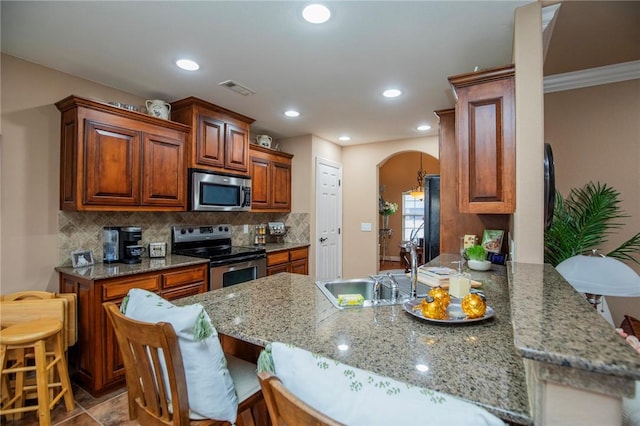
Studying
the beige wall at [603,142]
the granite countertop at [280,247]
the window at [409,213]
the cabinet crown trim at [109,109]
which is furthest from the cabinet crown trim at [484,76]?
the window at [409,213]

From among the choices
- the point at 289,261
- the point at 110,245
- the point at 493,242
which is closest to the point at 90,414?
the point at 110,245

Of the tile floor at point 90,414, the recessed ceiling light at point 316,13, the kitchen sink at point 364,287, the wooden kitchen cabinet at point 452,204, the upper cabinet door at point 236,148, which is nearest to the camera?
the recessed ceiling light at point 316,13

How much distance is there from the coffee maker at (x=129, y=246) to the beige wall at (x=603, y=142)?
12.5 feet

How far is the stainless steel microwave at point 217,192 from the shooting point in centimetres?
320

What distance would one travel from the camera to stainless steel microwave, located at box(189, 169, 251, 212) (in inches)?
126

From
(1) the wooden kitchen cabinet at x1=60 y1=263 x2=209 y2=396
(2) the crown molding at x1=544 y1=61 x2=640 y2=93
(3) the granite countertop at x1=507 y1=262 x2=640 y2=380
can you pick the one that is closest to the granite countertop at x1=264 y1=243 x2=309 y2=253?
(1) the wooden kitchen cabinet at x1=60 y1=263 x2=209 y2=396

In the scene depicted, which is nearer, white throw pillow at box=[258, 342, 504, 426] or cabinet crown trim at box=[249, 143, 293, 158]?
white throw pillow at box=[258, 342, 504, 426]

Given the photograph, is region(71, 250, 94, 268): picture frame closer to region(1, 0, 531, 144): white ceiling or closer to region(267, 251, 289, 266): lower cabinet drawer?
region(1, 0, 531, 144): white ceiling

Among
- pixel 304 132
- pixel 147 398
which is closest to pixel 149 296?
pixel 147 398

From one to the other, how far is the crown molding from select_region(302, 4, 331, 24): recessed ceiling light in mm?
2160

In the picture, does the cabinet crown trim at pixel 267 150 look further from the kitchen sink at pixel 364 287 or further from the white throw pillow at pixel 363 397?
the white throw pillow at pixel 363 397

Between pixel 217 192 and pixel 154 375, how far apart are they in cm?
252

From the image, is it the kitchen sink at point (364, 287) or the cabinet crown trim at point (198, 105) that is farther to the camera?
the cabinet crown trim at point (198, 105)

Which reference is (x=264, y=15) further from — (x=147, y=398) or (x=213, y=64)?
(x=147, y=398)
